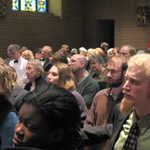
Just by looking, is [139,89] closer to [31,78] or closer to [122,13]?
[31,78]

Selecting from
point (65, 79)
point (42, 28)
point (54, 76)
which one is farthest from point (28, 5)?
point (65, 79)

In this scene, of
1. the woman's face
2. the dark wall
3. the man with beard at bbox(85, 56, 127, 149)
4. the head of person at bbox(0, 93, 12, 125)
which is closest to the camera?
the head of person at bbox(0, 93, 12, 125)

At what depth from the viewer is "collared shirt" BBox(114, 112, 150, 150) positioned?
2322 millimetres

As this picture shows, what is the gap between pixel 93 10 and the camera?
23078 millimetres

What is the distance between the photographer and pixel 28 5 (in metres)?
20.5

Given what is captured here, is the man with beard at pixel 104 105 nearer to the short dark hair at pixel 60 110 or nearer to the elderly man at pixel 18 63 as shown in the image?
the short dark hair at pixel 60 110

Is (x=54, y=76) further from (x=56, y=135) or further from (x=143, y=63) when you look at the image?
(x=56, y=135)

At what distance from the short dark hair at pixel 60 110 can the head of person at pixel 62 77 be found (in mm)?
3406

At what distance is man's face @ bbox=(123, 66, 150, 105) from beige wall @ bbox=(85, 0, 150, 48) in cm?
1935

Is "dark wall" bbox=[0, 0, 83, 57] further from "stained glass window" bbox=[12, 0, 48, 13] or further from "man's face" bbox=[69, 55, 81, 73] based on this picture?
"man's face" bbox=[69, 55, 81, 73]

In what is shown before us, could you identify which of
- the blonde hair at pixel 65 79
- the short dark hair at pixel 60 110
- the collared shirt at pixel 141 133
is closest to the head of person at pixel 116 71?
the blonde hair at pixel 65 79

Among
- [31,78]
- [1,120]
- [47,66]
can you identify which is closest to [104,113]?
[31,78]

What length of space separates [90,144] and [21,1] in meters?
18.8

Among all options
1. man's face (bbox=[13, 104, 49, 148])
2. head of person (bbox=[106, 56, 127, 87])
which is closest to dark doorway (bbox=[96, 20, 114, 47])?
head of person (bbox=[106, 56, 127, 87])
